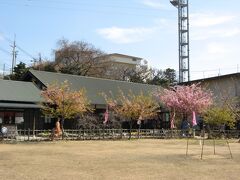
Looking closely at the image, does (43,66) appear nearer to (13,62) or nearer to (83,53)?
(83,53)

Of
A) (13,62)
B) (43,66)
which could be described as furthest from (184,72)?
(13,62)

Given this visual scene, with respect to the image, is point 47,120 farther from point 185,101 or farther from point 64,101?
point 185,101

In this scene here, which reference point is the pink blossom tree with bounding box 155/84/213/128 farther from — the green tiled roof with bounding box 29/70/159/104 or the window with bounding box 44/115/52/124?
the window with bounding box 44/115/52/124

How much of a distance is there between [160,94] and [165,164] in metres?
29.6

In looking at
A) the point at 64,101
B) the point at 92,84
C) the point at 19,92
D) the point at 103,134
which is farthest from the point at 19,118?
the point at 92,84

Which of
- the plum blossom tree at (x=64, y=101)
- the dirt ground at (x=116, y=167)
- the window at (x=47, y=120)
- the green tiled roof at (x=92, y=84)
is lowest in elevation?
the dirt ground at (x=116, y=167)

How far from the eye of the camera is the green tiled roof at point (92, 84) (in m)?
40.8

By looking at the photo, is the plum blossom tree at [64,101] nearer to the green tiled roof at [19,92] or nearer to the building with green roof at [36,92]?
the building with green roof at [36,92]

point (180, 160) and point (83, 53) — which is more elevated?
point (83, 53)

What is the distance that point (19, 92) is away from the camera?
36906 millimetres

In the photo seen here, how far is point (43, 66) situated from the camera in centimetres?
6544

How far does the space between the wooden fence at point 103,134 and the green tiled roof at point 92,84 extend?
6527 mm

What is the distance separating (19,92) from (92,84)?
1003 cm

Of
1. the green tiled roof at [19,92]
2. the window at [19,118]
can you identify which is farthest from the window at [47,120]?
the window at [19,118]
